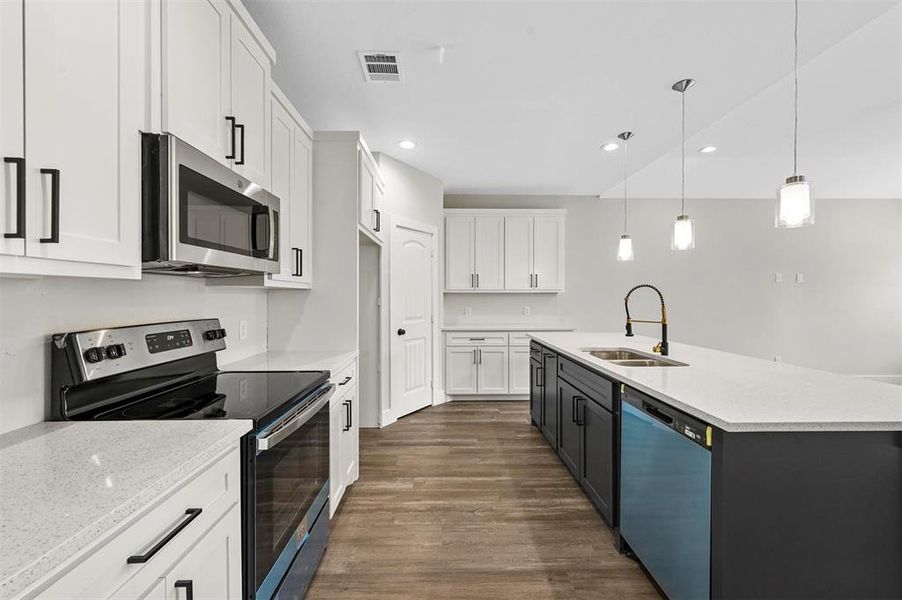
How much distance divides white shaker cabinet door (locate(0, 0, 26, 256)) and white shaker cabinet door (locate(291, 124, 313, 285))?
155cm

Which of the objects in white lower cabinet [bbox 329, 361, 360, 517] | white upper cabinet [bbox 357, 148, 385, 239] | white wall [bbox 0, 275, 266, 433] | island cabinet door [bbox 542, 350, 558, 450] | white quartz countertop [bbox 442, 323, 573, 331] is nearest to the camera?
white wall [bbox 0, 275, 266, 433]

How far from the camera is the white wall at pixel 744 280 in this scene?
228 inches

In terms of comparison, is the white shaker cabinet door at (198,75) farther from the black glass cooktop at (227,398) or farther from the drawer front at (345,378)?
the drawer front at (345,378)

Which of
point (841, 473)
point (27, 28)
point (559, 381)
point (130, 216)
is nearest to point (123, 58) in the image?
point (27, 28)

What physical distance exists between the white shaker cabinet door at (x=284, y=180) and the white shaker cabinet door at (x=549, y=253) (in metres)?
3.61

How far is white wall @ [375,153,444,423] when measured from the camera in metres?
4.14

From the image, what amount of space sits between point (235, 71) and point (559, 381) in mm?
2709

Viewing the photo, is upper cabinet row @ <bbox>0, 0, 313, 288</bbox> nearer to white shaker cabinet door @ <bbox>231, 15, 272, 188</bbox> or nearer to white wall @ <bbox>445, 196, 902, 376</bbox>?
white shaker cabinet door @ <bbox>231, 15, 272, 188</bbox>

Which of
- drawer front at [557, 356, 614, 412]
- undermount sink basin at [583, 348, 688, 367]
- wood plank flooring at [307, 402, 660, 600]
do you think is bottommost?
wood plank flooring at [307, 402, 660, 600]

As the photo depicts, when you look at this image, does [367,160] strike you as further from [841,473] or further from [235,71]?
[841,473]

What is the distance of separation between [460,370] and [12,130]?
15.1 ft

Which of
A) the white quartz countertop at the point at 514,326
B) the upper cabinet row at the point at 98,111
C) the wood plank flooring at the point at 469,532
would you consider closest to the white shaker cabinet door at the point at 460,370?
the white quartz countertop at the point at 514,326

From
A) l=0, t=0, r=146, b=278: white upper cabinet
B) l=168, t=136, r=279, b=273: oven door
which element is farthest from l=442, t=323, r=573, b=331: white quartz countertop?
l=0, t=0, r=146, b=278: white upper cabinet

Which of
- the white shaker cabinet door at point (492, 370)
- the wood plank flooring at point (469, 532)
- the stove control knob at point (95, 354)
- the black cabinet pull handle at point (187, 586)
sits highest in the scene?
the stove control knob at point (95, 354)
